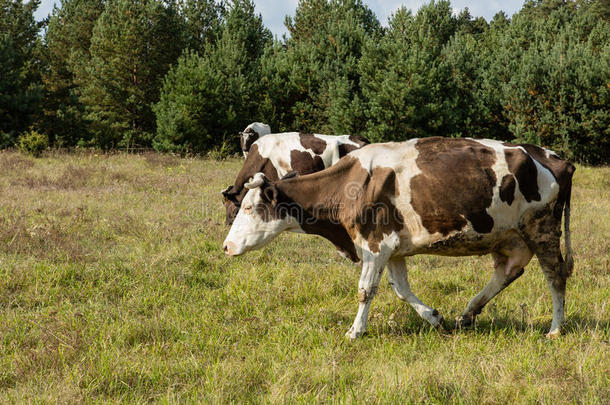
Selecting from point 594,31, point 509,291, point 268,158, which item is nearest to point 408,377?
point 509,291

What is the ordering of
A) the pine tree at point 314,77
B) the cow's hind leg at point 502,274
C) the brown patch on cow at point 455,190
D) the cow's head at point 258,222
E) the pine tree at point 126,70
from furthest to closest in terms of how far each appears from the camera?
the pine tree at point 126,70
the pine tree at point 314,77
the cow's head at point 258,222
the cow's hind leg at point 502,274
the brown patch on cow at point 455,190

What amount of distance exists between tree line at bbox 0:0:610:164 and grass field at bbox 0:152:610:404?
13004 millimetres

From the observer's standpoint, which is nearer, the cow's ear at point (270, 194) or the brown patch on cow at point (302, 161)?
the cow's ear at point (270, 194)

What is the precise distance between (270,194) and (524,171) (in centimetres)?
223

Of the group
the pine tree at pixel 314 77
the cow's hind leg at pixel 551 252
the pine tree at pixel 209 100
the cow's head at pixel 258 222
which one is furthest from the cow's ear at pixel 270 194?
the pine tree at pixel 209 100

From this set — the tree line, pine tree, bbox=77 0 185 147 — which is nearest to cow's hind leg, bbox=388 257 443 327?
the tree line

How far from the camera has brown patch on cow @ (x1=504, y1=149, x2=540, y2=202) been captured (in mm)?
4438

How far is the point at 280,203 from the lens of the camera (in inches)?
193

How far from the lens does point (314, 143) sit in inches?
325

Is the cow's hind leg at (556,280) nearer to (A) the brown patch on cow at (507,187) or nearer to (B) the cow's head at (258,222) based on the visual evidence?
(A) the brown patch on cow at (507,187)

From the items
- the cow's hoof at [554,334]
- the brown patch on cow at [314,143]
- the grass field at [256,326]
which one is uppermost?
the brown patch on cow at [314,143]

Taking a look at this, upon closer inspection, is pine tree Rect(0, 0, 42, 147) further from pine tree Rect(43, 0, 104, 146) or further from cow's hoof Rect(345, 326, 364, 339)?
cow's hoof Rect(345, 326, 364, 339)

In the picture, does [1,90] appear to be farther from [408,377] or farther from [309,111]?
[408,377]

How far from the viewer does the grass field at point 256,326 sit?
11.6 feet
